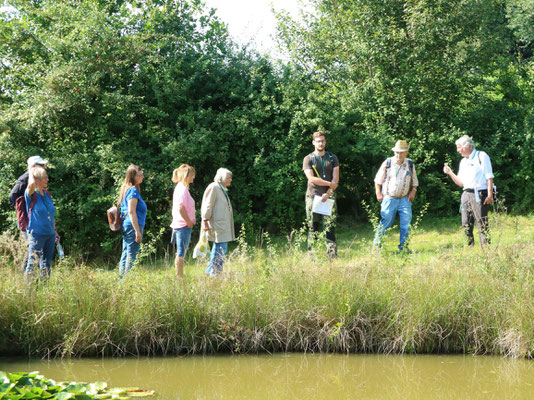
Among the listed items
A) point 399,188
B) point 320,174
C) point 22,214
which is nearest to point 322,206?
point 320,174

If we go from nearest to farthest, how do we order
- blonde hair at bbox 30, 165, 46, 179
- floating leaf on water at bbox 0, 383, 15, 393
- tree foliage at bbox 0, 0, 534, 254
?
floating leaf on water at bbox 0, 383, 15, 393
blonde hair at bbox 30, 165, 46, 179
tree foliage at bbox 0, 0, 534, 254

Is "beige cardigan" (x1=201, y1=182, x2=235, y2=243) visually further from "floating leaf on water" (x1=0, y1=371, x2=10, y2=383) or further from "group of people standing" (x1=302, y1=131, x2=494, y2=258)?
"floating leaf on water" (x1=0, y1=371, x2=10, y2=383)

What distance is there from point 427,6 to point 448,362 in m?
10.7

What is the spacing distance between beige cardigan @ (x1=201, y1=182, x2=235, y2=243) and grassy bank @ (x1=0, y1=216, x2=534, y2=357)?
162 cm

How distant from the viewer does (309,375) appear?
6.13m

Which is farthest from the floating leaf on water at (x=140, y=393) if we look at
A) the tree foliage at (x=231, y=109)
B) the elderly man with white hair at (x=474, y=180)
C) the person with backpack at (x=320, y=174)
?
the tree foliage at (x=231, y=109)

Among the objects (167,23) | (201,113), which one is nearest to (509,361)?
(201,113)

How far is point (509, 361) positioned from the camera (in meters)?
6.43

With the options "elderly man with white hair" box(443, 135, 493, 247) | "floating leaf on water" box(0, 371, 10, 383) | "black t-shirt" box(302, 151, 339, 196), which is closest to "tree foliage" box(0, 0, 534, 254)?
"black t-shirt" box(302, 151, 339, 196)

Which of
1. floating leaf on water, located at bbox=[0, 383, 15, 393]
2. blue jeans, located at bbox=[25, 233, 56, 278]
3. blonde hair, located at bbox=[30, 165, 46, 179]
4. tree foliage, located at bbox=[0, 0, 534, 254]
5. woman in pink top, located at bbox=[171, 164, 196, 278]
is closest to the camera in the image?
floating leaf on water, located at bbox=[0, 383, 15, 393]

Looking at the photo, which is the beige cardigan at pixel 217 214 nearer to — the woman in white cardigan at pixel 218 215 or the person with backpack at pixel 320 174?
the woman in white cardigan at pixel 218 215

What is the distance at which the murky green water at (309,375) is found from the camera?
5.67 m

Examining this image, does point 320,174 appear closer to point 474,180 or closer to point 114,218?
point 474,180

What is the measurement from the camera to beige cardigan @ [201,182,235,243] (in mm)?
8727
